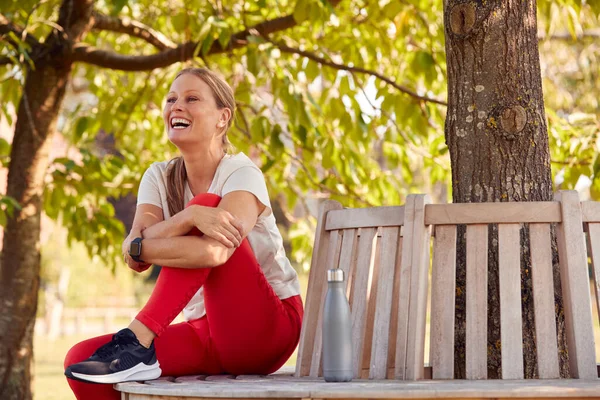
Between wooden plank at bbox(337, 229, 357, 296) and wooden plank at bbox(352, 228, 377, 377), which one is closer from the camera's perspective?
wooden plank at bbox(352, 228, 377, 377)

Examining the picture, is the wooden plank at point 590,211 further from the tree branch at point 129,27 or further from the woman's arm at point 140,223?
the tree branch at point 129,27

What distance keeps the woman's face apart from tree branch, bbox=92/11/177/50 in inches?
73.7

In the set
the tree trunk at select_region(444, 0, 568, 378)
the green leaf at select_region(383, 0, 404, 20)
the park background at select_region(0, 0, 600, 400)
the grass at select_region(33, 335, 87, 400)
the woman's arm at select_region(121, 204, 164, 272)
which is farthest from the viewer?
the grass at select_region(33, 335, 87, 400)

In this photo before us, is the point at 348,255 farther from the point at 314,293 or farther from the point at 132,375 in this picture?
the point at 132,375

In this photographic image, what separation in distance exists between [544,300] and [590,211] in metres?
0.27

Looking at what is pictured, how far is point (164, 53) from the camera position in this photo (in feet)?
15.1

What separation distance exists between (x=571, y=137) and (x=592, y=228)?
92.0 inches

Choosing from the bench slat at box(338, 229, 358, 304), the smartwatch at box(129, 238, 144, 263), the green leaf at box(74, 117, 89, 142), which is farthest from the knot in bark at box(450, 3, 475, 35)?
the green leaf at box(74, 117, 89, 142)

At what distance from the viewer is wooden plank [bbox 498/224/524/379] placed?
7.70 feet

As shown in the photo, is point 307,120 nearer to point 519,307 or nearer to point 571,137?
point 571,137

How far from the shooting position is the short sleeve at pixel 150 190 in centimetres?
296

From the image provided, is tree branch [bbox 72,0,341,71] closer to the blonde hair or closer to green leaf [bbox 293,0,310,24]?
green leaf [bbox 293,0,310,24]

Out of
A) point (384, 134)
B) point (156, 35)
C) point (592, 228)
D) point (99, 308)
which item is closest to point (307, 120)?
point (384, 134)

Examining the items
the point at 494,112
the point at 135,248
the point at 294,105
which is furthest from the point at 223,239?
the point at 294,105
